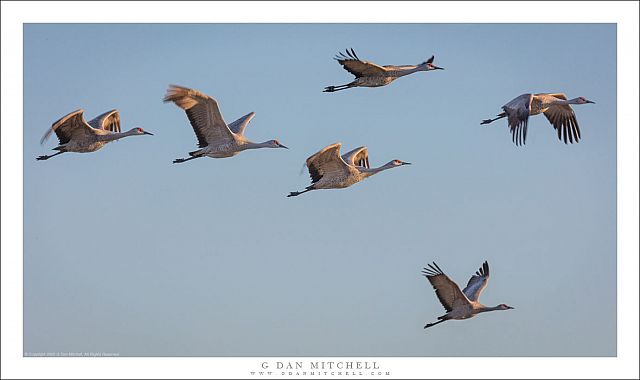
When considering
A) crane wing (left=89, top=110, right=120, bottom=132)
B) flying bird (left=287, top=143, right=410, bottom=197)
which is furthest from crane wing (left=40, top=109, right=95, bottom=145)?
flying bird (left=287, top=143, right=410, bottom=197)

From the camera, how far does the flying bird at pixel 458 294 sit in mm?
25578

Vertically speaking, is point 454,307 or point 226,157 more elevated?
point 226,157

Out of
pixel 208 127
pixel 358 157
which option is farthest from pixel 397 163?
pixel 208 127

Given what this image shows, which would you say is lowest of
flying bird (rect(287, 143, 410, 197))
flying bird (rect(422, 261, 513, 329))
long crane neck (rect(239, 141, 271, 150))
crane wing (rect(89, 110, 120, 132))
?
flying bird (rect(422, 261, 513, 329))

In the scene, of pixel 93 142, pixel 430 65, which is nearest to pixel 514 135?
pixel 430 65

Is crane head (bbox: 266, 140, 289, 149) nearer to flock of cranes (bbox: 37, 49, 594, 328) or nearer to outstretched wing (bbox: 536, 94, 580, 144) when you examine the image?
flock of cranes (bbox: 37, 49, 594, 328)

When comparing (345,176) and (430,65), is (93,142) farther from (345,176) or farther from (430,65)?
(430,65)

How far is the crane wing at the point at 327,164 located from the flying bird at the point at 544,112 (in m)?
3.38

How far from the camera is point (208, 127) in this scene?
1021 inches

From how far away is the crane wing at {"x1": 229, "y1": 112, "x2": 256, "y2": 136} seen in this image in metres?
27.4

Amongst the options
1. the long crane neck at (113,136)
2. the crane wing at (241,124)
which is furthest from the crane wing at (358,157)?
the long crane neck at (113,136)

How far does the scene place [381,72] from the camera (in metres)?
26.3

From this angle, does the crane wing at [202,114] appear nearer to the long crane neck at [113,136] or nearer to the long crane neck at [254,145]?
the long crane neck at [254,145]

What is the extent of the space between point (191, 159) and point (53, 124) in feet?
9.23
